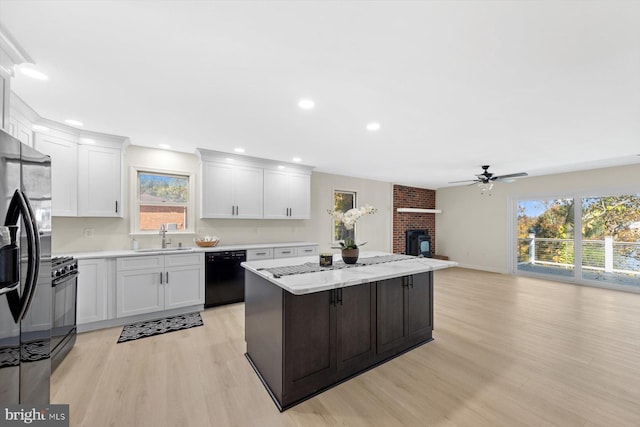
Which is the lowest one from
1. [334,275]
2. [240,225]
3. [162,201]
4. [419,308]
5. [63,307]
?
[419,308]

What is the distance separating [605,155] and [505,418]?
480 cm

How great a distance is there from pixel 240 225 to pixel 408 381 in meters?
3.66

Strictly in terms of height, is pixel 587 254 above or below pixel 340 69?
below

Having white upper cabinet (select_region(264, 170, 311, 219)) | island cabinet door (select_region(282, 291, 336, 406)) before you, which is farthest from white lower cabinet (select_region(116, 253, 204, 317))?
island cabinet door (select_region(282, 291, 336, 406))

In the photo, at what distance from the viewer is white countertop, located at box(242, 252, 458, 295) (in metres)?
1.78

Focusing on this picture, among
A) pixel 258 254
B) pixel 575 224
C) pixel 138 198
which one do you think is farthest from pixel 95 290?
pixel 575 224

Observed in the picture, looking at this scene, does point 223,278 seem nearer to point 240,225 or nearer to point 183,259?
point 183,259

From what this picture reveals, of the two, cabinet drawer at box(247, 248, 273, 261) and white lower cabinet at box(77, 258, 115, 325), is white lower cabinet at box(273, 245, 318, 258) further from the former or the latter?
white lower cabinet at box(77, 258, 115, 325)

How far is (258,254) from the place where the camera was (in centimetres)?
442

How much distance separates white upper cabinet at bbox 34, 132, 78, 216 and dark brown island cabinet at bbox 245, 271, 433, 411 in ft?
8.54

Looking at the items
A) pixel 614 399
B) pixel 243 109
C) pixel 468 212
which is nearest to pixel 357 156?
pixel 243 109

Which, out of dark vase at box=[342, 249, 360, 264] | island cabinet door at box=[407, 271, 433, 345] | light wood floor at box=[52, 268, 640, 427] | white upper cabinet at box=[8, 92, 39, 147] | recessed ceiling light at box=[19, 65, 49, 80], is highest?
recessed ceiling light at box=[19, 65, 49, 80]

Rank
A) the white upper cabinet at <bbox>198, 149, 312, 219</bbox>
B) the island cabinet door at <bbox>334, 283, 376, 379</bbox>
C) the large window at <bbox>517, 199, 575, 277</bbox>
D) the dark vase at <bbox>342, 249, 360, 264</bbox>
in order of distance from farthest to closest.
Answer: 1. the large window at <bbox>517, 199, 575, 277</bbox>
2. the white upper cabinet at <bbox>198, 149, 312, 219</bbox>
3. the dark vase at <bbox>342, 249, 360, 264</bbox>
4. the island cabinet door at <bbox>334, 283, 376, 379</bbox>

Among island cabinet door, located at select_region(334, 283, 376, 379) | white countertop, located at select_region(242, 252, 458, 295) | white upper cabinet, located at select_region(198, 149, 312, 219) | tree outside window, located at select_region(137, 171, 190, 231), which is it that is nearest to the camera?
white countertop, located at select_region(242, 252, 458, 295)
